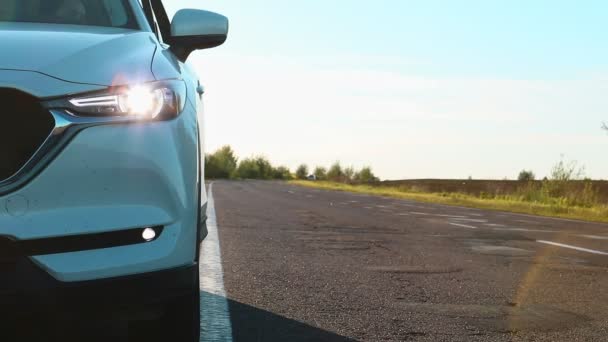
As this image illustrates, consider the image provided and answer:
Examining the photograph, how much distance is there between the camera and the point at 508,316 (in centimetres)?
404

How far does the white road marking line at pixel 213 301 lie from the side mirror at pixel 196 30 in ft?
4.11

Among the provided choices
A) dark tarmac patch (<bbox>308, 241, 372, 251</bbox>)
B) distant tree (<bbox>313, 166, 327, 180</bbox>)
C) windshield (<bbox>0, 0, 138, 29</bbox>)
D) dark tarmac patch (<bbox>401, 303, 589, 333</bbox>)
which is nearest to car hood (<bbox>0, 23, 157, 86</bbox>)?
windshield (<bbox>0, 0, 138, 29</bbox>)

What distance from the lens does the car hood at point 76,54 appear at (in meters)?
2.37

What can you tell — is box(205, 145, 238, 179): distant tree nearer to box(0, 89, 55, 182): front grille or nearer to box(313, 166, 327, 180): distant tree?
box(313, 166, 327, 180): distant tree

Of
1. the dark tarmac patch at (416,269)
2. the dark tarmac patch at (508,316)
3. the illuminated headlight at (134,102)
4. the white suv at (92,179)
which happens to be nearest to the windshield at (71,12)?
the white suv at (92,179)

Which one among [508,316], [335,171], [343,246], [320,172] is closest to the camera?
[508,316]

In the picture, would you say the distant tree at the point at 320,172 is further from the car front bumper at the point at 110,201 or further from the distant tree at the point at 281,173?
the car front bumper at the point at 110,201

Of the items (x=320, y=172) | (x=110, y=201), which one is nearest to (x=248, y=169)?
(x=320, y=172)

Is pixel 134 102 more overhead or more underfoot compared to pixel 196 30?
more underfoot

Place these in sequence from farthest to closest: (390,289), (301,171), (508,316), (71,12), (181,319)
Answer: (301,171), (390,289), (508,316), (71,12), (181,319)

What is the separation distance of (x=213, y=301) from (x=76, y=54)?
201cm

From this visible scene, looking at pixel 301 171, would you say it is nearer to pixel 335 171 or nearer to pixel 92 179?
pixel 335 171

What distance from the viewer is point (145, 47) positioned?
9.29ft

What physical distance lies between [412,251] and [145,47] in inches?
189
